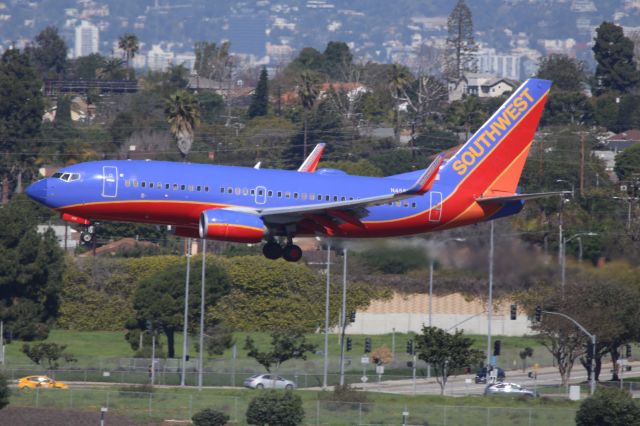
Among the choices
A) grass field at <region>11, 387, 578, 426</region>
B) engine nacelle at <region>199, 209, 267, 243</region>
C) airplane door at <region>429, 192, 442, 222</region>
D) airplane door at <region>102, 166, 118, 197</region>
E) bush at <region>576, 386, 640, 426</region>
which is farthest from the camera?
grass field at <region>11, 387, 578, 426</region>

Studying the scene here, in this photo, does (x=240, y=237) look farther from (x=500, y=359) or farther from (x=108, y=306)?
(x=108, y=306)

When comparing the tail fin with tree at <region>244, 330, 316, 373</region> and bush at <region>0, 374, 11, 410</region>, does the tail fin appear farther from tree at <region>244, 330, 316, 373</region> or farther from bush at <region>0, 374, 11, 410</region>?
tree at <region>244, 330, 316, 373</region>

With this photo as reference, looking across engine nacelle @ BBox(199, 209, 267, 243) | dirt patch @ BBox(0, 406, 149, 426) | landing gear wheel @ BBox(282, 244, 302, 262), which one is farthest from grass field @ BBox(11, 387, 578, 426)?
engine nacelle @ BBox(199, 209, 267, 243)

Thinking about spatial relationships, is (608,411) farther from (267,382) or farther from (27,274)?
(27,274)

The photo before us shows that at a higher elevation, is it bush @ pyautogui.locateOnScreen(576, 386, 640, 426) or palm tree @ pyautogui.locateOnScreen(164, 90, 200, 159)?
palm tree @ pyautogui.locateOnScreen(164, 90, 200, 159)

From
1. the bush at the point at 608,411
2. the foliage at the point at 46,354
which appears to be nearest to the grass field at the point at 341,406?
the bush at the point at 608,411

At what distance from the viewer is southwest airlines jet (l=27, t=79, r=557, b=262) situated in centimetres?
6525

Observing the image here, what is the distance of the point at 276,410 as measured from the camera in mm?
74438

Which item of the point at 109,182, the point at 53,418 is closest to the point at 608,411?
the point at 109,182

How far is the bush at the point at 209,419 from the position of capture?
7475 cm

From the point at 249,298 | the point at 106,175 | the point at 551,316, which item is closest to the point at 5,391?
the point at 106,175

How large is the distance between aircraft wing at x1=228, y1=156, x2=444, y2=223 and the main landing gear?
183cm

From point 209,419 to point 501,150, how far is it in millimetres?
20324

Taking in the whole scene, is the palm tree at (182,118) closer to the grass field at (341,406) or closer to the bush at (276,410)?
the grass field at (341,406)
